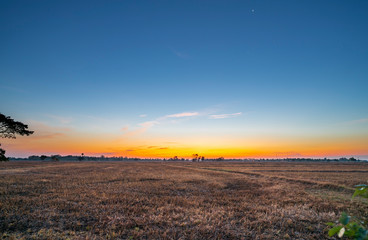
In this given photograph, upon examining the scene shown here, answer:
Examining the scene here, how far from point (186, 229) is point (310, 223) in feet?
19.8

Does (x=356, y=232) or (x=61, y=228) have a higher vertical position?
(x=356, y=232)

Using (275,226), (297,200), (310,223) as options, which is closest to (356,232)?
(275,226)

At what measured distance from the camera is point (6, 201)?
12.0 metres

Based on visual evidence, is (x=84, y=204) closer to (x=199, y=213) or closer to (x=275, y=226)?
(x=199, y=213)

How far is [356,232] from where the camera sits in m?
2.11

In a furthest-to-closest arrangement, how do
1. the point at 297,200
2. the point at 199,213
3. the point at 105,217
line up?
the point at 297,200 < the point at 199,213 < the point at 105,217

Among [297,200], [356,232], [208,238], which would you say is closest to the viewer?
[356,232]

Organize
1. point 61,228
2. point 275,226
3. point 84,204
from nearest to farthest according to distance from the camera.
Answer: point 61,228 → point 275,226 → point 84,204

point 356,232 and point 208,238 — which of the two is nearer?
point 356,232

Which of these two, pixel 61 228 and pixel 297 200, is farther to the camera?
pixel 297 200

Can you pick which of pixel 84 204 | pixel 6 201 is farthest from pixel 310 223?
pixel 6 201

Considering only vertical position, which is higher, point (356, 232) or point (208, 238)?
point (356, 232)

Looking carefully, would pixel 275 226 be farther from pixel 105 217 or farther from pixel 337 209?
pixel 105 217

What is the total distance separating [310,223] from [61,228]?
36.5 ft
